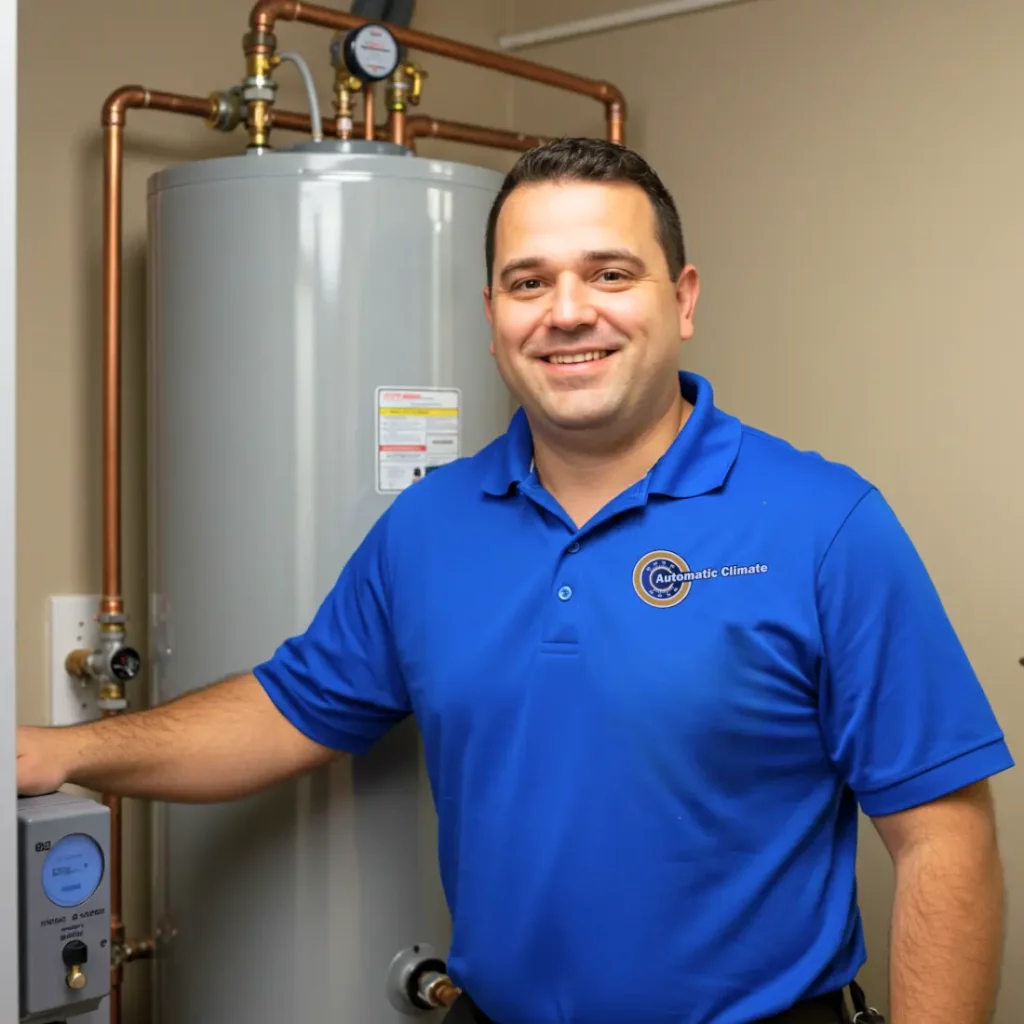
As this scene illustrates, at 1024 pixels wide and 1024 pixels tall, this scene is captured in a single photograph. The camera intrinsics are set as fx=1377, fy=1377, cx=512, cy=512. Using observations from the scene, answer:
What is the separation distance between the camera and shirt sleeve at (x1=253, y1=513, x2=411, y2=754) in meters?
1.51

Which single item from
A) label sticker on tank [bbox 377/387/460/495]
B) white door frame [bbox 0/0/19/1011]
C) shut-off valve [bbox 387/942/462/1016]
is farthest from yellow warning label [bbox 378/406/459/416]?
white door frame [bbox 0/0/19/1011]

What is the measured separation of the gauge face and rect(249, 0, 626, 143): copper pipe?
1.13 metres

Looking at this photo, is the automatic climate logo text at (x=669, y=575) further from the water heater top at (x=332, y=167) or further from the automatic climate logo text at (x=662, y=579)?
the water heater top at (x=332, y=167)

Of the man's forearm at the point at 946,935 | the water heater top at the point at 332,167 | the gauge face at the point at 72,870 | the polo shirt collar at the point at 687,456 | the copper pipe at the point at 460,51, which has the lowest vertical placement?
the man's forearm at the point at 946,935

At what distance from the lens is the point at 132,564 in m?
1.98

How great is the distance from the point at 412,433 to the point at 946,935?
826mm

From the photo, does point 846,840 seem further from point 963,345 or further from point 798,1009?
point 963,345

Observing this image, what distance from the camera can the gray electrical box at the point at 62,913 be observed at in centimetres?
108

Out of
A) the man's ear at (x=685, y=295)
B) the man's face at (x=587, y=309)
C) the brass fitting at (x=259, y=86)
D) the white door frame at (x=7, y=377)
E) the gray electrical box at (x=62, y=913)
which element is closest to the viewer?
the white door frame at (x=7, y=377)

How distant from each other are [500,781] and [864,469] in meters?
0.96

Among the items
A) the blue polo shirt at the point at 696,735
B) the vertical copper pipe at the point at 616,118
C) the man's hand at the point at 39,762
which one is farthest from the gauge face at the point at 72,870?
the vertical copper pipe at the point at 616,118

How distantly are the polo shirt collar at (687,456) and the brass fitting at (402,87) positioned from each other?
68 centimetres

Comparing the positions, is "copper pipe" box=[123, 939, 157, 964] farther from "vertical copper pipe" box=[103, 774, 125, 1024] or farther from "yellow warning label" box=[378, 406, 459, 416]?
"yellow warning label" box=[378, 406, 459, 416]

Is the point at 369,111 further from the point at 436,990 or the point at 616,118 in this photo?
the point at 436,990
